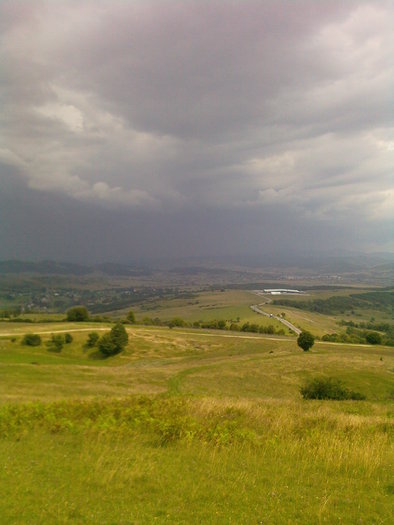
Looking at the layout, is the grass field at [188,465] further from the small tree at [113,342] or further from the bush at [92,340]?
the bush at [92,340]

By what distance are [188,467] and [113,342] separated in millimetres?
65908

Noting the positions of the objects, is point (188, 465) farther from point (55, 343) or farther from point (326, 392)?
point (55, 343)

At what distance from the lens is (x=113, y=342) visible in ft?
232

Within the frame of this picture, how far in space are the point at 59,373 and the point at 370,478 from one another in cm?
3625

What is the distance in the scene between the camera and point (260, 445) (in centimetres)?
1039

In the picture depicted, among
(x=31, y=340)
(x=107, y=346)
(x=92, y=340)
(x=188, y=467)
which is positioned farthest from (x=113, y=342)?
(x=188, y=467)

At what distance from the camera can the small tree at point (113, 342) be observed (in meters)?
69.4

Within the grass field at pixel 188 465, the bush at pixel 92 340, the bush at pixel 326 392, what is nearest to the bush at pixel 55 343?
the bush at pixel 92 340

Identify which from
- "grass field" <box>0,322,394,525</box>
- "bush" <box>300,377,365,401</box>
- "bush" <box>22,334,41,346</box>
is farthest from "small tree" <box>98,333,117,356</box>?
"grass field" <box>0,322,394,525</box>

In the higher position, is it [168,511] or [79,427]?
[168,511]

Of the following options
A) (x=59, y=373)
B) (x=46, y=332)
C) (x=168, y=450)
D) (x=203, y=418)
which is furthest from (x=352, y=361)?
(x=46, y=332)

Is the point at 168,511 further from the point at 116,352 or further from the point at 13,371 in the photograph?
the point at 116,352

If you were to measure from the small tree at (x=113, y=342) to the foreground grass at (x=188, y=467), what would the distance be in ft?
190

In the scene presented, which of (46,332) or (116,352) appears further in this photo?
(46,332)
